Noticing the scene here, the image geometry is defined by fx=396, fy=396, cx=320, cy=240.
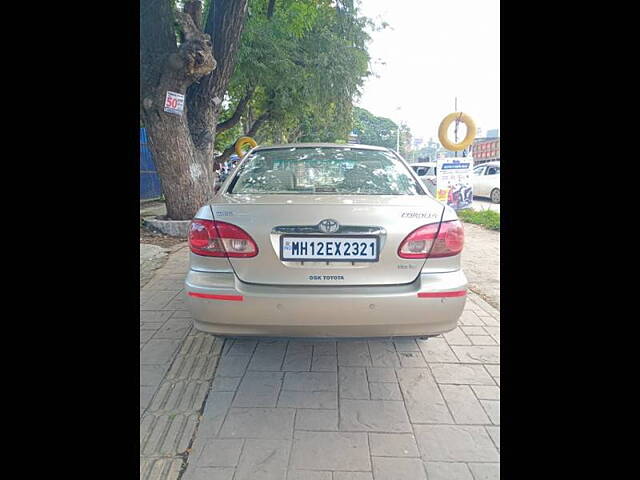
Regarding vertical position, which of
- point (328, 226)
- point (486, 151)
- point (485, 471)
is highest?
point (486, 151)

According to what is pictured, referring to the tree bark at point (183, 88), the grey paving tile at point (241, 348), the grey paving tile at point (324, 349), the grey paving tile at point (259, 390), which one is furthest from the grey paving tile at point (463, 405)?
the tree bark at point (183, 88)

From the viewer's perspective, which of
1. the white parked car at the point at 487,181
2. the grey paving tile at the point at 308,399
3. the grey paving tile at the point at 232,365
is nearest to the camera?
the grey paving tile at the point at 308,399

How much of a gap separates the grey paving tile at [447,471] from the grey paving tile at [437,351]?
1019 millimetres

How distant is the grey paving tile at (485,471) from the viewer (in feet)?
6.03

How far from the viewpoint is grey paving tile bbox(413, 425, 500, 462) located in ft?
6.40

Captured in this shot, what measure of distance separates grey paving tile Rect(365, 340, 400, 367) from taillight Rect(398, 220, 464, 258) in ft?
3.32

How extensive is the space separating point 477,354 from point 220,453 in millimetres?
1979

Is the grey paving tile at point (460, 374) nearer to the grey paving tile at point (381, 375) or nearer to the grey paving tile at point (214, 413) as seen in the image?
the grey paving tile at point (381, 375)

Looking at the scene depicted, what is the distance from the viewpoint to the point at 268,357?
291 cm

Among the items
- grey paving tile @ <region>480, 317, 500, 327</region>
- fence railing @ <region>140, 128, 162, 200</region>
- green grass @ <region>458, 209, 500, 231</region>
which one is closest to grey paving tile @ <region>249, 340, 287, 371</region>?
grey paving tile @ <region>480, 317, 500, 327</region>

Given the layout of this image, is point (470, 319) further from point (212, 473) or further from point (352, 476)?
point (212, 473)

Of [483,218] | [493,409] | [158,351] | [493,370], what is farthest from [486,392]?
[483,218]

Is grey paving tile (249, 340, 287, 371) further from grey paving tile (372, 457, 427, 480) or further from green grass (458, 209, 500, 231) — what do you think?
green grass (458, 209, 500, 231)

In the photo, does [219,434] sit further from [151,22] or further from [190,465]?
[151,22]
